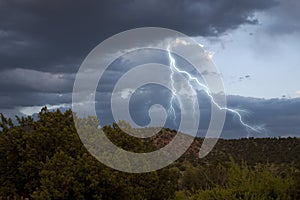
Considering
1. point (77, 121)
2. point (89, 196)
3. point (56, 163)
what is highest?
point (77, 121)

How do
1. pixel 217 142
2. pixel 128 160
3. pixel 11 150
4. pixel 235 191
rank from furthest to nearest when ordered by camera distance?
pixel 217 142
pixel 11 150
pixel 128 160
pixel 235 191

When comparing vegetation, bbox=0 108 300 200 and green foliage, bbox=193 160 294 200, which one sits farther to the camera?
vegetation, bbox=0 108 300 200

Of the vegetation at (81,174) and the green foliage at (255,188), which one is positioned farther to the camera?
the vegetation at (81,174)

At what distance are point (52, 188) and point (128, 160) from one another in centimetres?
323

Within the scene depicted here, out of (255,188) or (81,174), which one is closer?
(255,188)

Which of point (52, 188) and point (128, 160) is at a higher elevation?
point (128, 160)

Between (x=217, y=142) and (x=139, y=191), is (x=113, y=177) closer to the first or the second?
(x=139, y=191)

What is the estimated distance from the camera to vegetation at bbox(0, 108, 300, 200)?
50.7ft

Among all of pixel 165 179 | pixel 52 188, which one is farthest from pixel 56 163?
pixel 165 179

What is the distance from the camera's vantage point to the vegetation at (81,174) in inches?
608

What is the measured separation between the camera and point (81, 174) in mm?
18172

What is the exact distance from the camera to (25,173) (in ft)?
65.6

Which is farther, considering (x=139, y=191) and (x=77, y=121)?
(x=77, y=121)

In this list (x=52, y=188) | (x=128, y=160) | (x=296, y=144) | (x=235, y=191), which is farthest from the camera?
(x=296, y=144)
